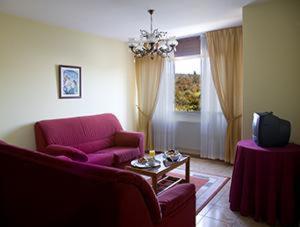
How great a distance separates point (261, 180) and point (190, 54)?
311 centimetres

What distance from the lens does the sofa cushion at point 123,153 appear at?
379cm

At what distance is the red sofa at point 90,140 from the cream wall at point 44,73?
0.25 m

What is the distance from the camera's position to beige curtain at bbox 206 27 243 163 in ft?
14.1

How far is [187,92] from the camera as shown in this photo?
Answer: 5145 millimetres

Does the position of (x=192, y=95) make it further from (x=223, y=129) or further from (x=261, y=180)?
(x=261, y=180)

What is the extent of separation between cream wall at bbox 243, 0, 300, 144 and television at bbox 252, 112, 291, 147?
1.38ft

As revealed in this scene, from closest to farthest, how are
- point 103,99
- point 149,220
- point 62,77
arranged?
point 149,220 < point 62,77 < point 103,99

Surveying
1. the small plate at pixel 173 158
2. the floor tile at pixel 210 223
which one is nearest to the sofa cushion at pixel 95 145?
the small plate at pixel 173 158

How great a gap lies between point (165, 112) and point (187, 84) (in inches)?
29.5

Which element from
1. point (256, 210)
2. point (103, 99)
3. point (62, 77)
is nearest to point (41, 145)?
point (62, 77)

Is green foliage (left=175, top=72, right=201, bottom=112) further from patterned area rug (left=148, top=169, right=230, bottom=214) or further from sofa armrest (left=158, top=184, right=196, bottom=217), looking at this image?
sofa armrest (left=158, top=184, right=196, bottom=217)

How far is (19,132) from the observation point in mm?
3580

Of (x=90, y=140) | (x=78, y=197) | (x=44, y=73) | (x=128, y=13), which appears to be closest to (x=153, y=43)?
(x=128, y=13)

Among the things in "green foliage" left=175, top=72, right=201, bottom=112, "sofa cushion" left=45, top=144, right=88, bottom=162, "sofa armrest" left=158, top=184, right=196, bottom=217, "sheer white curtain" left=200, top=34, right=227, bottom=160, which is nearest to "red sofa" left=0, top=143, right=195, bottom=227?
"sofa armrest" left=158, top=184, right=196, bottom=217
